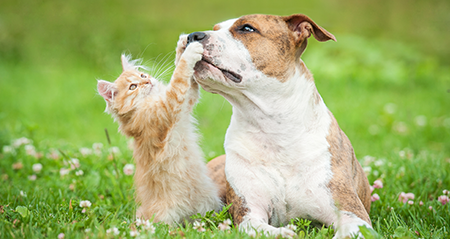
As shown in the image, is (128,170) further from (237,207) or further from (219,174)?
(237,207)

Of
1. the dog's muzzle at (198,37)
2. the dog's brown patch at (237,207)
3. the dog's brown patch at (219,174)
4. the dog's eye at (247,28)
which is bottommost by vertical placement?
the dog's brown patch at (219,174)

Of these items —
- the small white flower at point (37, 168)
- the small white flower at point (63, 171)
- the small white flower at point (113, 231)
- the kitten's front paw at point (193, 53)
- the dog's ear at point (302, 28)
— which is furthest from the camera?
the small white flower at point (37, 168)

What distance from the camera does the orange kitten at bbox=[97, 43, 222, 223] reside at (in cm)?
325

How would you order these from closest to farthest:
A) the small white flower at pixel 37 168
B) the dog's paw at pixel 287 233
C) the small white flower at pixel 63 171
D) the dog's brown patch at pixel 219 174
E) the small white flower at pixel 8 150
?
the dog's paw at pixel 287 233 < the dog's brown patch at pixel 219 174 < the small white flower at pixel 63 171 < the small white flower at pixel 37 168 < the small white flower at pixel 8 150

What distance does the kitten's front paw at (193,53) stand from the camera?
9.76ft

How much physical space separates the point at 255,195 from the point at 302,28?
127 centimetres

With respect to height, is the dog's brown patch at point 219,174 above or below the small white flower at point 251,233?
below

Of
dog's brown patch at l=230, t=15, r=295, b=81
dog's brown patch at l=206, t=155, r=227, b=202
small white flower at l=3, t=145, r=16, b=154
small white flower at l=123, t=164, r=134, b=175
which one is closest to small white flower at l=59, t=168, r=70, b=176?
small white flower at l=123, t=164, r=134, b=175

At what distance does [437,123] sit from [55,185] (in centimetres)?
599

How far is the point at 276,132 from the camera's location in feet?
10.4

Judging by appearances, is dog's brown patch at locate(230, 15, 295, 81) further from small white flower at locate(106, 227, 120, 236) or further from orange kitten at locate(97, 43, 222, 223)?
small white flower at locate(106, 227, 120, 236)

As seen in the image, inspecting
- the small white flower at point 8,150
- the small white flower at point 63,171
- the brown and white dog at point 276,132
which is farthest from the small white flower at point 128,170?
the brown and white dog at point 276,132

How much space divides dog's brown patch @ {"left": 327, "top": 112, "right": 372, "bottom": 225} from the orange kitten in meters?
0.98

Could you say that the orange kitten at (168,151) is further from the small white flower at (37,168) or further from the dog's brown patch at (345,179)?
the small white flower at (37,168)
